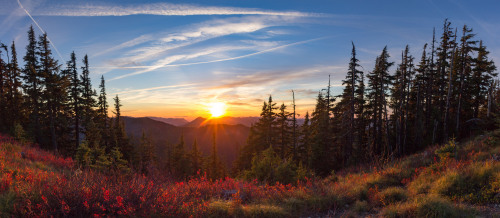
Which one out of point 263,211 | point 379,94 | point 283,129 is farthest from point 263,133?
point 263,211

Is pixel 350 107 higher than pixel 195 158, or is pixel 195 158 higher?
pixel 350 107

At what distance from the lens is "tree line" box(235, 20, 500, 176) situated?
24969 mm

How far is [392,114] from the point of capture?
109 feet

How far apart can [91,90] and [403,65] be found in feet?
140

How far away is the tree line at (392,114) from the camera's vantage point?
2497 cm

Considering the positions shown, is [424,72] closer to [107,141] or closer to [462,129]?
[462,129]

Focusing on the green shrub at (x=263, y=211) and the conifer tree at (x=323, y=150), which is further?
the conifer tree at (x=323, y=150)

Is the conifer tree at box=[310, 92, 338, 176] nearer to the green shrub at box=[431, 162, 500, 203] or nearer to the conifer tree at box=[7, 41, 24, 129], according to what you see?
the green shrub at box=[431, 162, 500, 203]

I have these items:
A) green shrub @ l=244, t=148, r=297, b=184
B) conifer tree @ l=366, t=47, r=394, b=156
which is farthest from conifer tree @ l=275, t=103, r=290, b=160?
green shrub @ l=244, t=148, r=297, b=184

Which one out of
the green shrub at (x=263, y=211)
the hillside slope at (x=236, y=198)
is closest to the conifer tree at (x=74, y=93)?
the hillside slope at (x=236, y=198)

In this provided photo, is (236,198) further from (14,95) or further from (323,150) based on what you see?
(14,95)

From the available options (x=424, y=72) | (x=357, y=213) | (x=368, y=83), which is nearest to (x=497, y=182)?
(x=357, y=213)

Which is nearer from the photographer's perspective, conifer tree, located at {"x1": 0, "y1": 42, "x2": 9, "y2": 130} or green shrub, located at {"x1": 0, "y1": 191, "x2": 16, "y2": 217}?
green shrub, located at {"x1": 0, "y1": 191, "x2": 16, "y2": 217}

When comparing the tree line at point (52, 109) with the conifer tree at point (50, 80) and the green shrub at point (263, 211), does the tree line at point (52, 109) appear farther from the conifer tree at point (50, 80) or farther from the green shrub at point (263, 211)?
the green shrub at point (263, 211)
